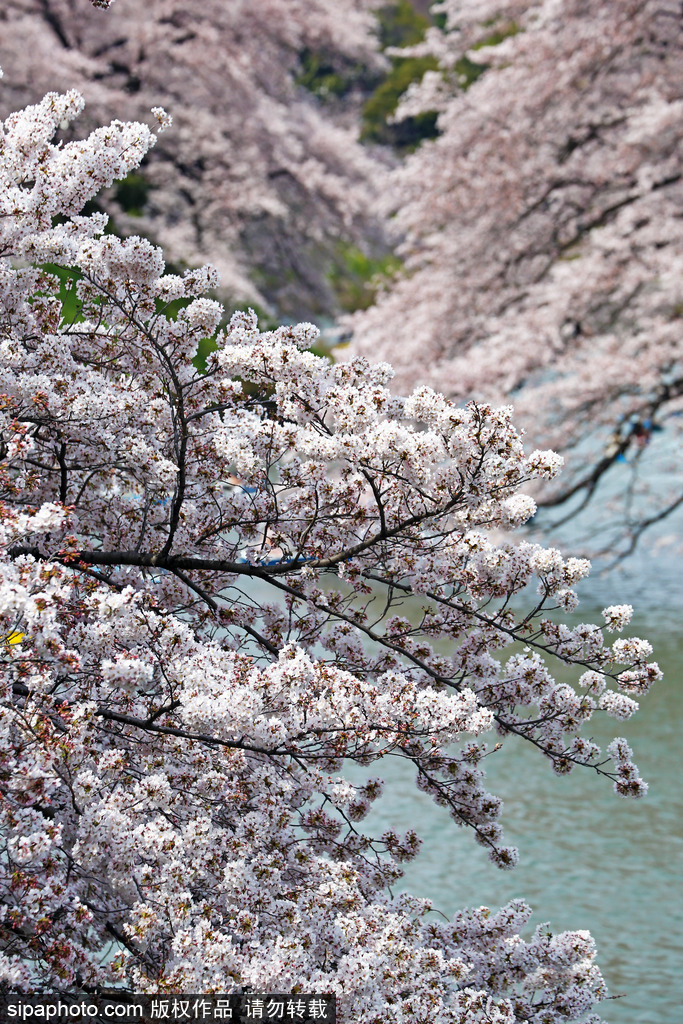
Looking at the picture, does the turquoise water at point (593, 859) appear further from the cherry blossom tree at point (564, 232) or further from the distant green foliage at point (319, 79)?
the distant green foliage at point (319, 79)

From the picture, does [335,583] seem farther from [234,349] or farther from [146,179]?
[234,349]

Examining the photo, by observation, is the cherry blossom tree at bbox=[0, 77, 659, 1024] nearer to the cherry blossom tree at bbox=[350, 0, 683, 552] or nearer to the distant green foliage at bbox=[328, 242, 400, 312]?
the cherry blossom tree at bbox=[350, 0, 683, 552]

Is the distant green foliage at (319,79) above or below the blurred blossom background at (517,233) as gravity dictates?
above

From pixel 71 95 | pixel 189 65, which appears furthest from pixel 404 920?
pixel 189 65

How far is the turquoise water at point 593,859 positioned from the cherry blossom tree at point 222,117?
32.5ft

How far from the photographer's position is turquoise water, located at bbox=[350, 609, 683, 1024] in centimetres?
535

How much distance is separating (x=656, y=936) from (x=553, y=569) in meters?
3.15

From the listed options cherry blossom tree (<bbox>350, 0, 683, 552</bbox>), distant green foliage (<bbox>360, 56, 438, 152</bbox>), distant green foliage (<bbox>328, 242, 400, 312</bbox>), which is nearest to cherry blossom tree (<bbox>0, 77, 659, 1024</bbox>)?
cherry blossom tree (<bbox>350, 0, 683, 552</bbox>)

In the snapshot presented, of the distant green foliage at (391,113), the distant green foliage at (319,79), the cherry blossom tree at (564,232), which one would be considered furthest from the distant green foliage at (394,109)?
the cherry blossom tree at (564,232)

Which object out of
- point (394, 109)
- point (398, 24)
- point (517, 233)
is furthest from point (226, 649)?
point (398, 24)

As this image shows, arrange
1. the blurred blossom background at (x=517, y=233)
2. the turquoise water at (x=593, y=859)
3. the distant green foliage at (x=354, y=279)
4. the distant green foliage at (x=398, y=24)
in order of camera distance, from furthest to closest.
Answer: the distant green foliage at (x=398, y=24) → the distant green foliage at (x=354, y=279) → the blurred blossom background at (x=517, y=233) → the turquoise water at (x=593, y=859)

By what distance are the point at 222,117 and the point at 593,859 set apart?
13448 millimetres

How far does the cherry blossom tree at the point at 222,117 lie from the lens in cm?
1520

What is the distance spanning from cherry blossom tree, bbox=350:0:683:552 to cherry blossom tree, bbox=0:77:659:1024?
8.41 m
